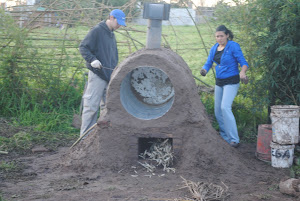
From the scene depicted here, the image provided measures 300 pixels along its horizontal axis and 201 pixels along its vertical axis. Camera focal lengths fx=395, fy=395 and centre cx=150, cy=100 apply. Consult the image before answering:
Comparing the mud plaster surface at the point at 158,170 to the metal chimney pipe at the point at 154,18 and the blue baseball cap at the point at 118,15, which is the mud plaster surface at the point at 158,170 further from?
the blue baseball cap at the point at 118,15

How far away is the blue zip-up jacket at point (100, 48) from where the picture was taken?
557cm

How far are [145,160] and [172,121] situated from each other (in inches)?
24.5

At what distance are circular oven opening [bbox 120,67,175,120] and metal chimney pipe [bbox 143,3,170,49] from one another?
1.20 feet

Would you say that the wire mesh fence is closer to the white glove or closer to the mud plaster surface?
the white glove

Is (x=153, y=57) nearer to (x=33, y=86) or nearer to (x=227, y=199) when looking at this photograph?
(x=227, y=199)

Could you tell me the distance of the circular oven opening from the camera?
17.5 feet

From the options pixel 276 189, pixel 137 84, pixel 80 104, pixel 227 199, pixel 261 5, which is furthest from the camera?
pixel 80 104

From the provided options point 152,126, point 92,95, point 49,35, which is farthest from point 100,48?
point 49,35

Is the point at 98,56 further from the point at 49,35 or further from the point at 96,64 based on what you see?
the point at 49,35

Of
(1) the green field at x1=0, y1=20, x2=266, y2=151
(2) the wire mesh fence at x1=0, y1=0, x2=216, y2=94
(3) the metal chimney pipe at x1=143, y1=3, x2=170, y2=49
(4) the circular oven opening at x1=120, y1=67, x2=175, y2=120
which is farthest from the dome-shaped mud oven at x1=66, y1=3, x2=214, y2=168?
(2) the wire mesh fence at x1=0, y1=0, x2=216, y2=94

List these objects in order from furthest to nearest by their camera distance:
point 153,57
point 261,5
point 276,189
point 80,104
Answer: point 80,104 → point 261,5 → point 153,57 → point 276,189

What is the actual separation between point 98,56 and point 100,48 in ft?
0.40

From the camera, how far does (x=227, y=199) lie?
4.02 m

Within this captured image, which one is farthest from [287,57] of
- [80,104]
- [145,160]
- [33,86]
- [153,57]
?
[33,86]
